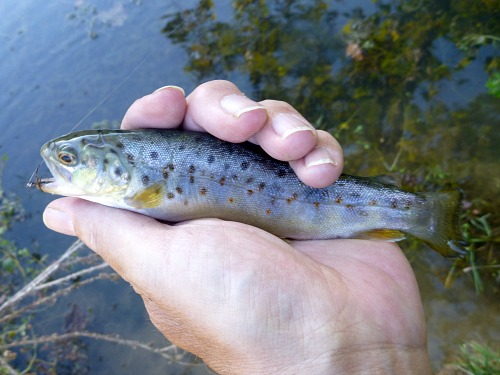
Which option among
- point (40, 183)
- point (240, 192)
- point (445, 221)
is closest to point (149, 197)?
point (240, 192)

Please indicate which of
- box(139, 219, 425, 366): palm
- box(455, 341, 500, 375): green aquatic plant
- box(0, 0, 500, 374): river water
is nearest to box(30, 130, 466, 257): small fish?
box(139, 219, 425, 366): palm

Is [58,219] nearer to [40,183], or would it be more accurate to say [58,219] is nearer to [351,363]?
[40,183]

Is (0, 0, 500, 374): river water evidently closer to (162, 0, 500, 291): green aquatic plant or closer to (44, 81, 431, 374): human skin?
(162, 0, 500, 291): green aquatic plant

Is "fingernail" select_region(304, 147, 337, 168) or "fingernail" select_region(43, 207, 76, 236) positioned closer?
"fingernail" select_region(304, 147, 337, 168)

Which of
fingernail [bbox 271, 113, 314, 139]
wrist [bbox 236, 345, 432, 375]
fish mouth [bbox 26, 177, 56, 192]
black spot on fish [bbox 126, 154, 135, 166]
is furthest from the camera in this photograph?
black spot on fish [bbox 126, 154, 135, 166]

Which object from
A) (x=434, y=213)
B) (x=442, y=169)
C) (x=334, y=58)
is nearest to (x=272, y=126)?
(x=434, y=213)

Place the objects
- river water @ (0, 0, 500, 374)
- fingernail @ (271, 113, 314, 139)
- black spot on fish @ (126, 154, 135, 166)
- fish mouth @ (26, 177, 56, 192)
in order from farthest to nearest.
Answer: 1. river water @ (0, 0, 500, 374)
2. black spot on fish @ (126, 154, 135, 166)
3. fish mouth @ (26, 177, 56, 192)
4. fingernail @ (271, 113, 314, 139)

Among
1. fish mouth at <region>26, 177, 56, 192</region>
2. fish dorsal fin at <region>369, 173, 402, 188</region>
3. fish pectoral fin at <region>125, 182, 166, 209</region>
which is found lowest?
fish dorsal fin at <region>369, 173, 402, 188</region>
